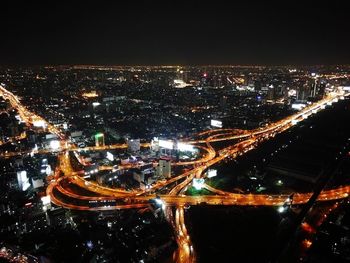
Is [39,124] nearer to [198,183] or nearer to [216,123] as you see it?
[216,123]

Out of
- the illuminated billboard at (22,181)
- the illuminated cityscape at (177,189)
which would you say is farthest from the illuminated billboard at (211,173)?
the illuminated billboard at (22,181)

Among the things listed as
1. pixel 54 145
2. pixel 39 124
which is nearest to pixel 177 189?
pixel 54 145

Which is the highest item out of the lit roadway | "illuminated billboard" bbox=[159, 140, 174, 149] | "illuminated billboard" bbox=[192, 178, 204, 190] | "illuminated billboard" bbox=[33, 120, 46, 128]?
"illuminated billboard" bbox=[159, 140, 174, 149]

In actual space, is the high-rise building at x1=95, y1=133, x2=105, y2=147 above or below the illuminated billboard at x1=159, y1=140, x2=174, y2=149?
below

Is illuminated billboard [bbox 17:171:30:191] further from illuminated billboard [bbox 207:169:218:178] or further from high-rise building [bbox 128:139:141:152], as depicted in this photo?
illuminated billboard [bbox 207:169:218:178]

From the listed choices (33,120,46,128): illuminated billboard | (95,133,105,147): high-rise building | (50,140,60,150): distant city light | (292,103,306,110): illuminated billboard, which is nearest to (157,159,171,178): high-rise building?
(95,133,105,147): high-rise building

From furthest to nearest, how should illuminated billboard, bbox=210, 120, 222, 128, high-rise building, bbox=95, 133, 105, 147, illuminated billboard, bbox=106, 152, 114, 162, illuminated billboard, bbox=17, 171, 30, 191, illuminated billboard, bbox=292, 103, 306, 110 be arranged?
1. illuminated billboard, bbox=292, 103, 306, 110
2. illuminated billboard, bbox=210, 120, 222, 128
3. high-rise building, bbox=95, 133, 105, 147
4. illuminated billboard, bbox=106, 152, 114, 162
5. illuminated billboard, bbox=17, 171, 30, 191

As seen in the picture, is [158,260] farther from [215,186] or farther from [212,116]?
[212,116]

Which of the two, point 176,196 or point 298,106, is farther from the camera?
point 298,106

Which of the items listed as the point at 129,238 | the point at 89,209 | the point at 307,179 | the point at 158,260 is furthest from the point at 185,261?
the point at 307,179

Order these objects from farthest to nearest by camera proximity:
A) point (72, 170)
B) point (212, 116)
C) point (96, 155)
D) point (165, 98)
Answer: point (165, 98)
point (212, 116)
point (96, 155)
point (72, 170)

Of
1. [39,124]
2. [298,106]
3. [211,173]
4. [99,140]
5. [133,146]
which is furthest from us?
[298,106]
